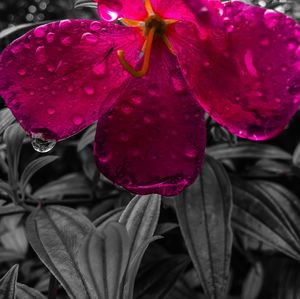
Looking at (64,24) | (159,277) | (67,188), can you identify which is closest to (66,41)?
(64,24)

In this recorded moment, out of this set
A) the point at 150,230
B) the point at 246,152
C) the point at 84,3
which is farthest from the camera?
the point at 246,152

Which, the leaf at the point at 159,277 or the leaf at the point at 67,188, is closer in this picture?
the leaf at the point at 159,277

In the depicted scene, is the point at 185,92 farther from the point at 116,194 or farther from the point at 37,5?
the point at 37,5

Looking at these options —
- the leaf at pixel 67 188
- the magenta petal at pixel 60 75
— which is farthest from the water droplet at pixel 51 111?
the leaf at pixel 67 188

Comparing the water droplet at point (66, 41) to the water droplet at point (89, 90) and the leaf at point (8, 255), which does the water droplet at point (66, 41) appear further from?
the leaf at point (8, 255)

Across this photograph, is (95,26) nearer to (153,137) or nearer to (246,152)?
(153,137)

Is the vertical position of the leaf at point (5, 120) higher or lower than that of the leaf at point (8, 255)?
higher

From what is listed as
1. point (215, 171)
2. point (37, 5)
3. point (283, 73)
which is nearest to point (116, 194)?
Answer: point (215, 171)
